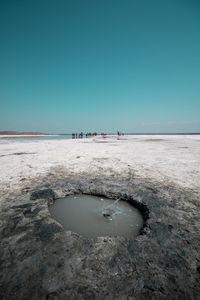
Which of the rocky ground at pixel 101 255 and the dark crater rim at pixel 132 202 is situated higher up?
the rocky ground at pixel 101 255

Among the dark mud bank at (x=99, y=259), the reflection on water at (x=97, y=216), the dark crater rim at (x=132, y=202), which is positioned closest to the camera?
the dark mud bank at (x=99, y=259)

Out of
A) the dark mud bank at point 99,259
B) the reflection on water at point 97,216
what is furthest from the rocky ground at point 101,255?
the reflection on water at point 97,216

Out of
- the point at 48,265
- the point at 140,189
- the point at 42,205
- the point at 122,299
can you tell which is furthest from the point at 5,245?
the point at 140,189

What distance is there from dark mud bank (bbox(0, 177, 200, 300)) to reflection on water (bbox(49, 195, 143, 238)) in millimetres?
252

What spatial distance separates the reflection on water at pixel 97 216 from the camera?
349 cm

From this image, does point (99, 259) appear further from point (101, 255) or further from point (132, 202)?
point (132, 202)

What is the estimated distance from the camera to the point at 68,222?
3.81 m

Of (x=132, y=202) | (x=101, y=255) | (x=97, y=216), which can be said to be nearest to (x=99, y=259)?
(x=101, y=255)

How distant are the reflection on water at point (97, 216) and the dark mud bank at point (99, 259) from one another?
252mm

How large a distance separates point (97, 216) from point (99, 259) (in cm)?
149

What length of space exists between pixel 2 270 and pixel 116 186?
402cm

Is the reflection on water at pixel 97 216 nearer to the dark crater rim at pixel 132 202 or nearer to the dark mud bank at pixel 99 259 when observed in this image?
the dark crater rim at pixel 132 202

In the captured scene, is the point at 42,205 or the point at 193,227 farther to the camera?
the point at 42,205

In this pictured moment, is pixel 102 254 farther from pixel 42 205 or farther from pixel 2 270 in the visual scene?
pixel 42 205
